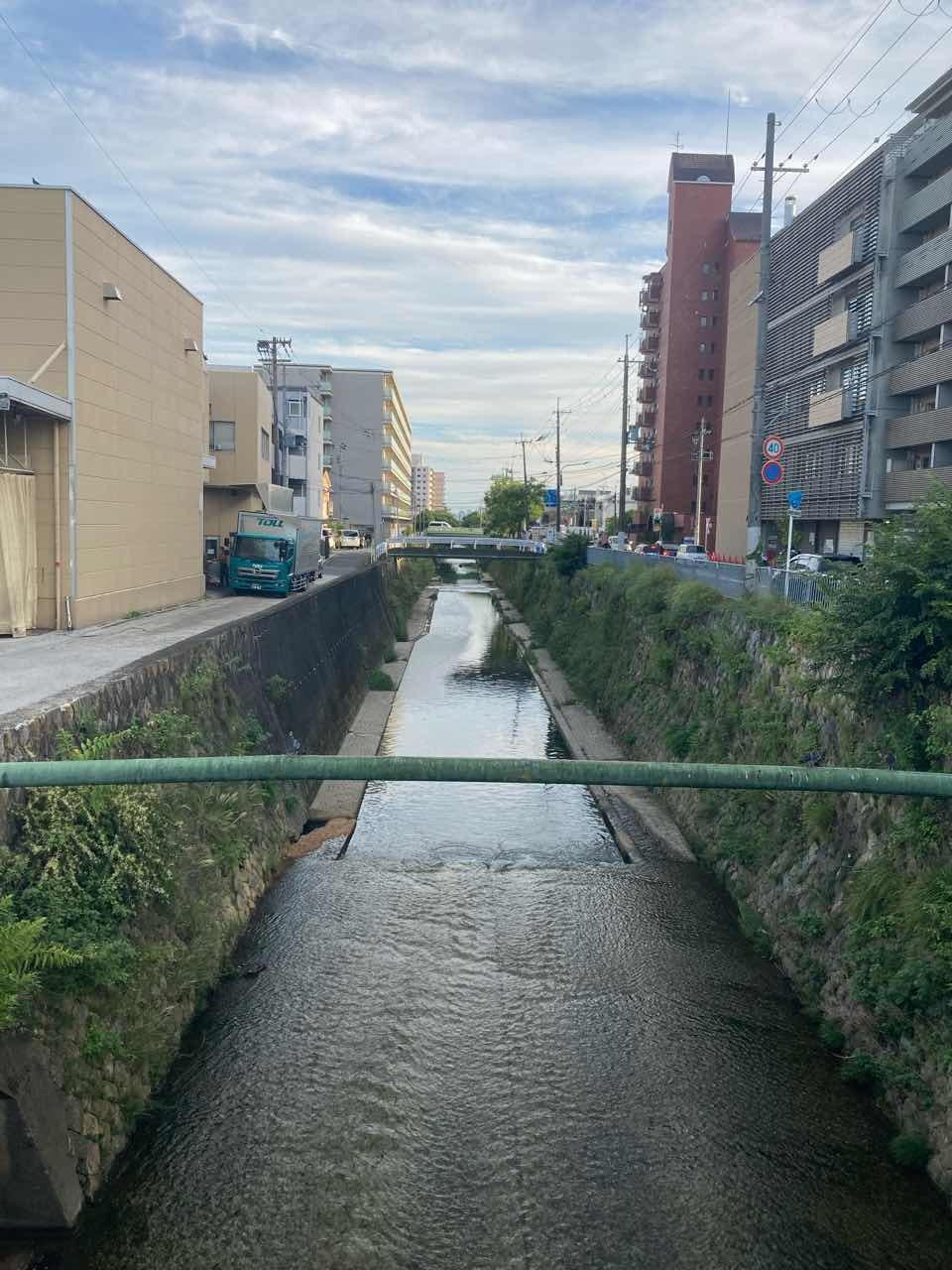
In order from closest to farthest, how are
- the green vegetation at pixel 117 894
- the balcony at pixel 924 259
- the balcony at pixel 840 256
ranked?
the green vegetation at pixel 117 894
the balcony at pixel 924 259
the balcony at pixel 840 256

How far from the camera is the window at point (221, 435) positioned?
35.5m

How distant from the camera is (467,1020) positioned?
1096 centimetres

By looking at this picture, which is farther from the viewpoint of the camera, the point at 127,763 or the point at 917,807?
the point at 917,807

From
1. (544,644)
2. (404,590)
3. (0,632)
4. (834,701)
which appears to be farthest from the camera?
(404,590)

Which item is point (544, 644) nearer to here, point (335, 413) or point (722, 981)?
point (722, 981)

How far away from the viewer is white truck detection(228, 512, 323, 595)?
31.0m

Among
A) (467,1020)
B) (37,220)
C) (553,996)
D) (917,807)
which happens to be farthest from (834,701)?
(37,220)

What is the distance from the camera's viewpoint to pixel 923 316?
104 feet

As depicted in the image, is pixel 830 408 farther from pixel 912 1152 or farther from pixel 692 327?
pixel 912 1152

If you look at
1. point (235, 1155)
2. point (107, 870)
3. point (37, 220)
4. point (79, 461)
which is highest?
point (37, 220)

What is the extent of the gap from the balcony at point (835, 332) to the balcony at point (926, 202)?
339 centimetres

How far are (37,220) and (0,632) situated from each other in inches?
316

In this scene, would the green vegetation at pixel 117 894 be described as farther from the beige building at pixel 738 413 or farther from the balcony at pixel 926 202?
the beige building at pixel 738 413

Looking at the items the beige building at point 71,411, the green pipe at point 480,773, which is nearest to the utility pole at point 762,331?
the beige building at point 71,411
